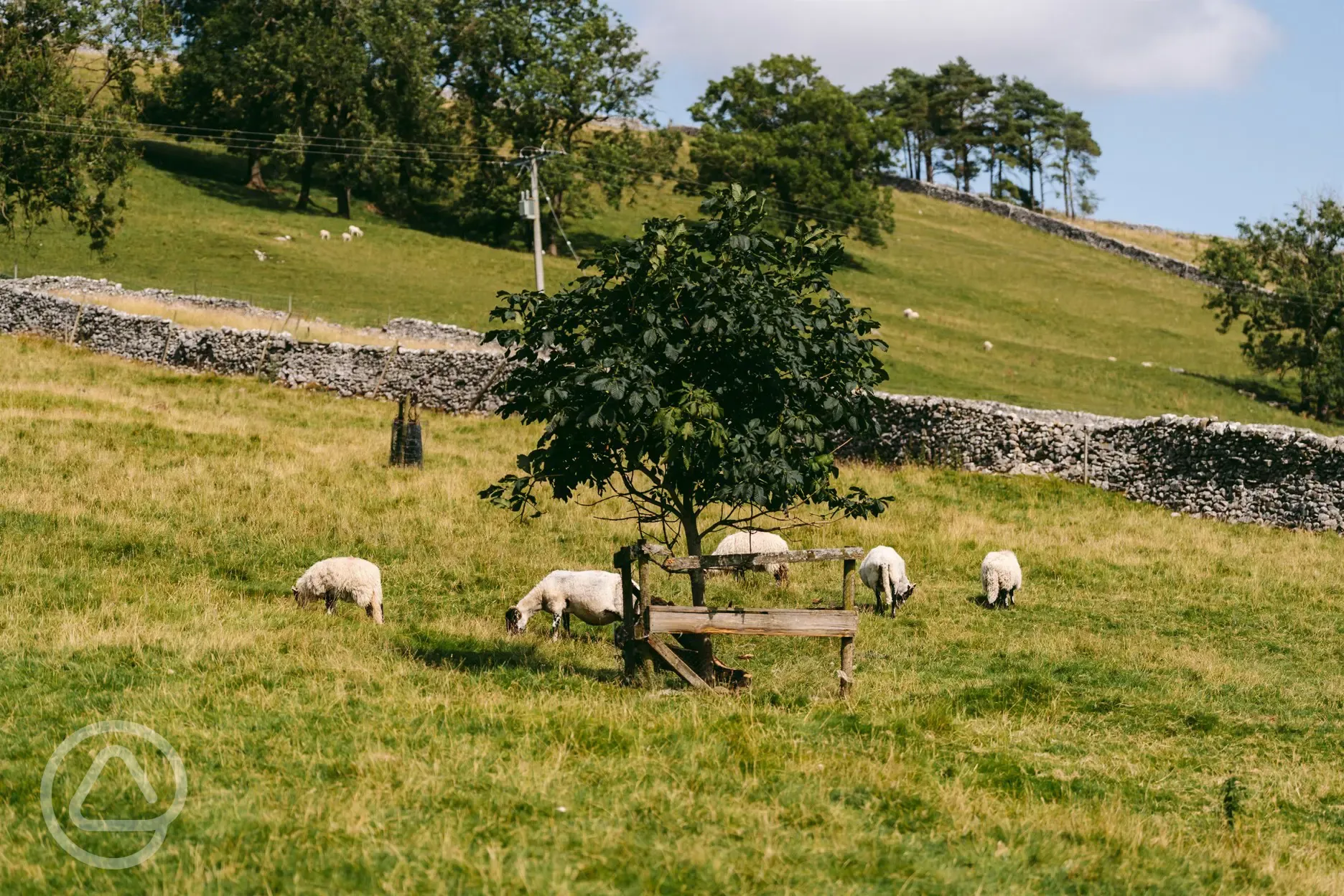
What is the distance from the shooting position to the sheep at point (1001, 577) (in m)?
17.4

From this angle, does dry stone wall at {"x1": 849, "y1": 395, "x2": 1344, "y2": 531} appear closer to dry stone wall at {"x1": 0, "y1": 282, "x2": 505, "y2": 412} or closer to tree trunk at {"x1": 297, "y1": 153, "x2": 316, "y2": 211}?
dry stone wall at {"x1": 0, "y1": 282, "x2": 505, "y2": 412}

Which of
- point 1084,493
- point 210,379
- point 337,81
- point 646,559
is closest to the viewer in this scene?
point 646,559

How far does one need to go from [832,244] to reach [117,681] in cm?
786

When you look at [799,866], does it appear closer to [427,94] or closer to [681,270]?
[681,270]

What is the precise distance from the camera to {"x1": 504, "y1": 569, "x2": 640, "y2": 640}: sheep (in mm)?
14680

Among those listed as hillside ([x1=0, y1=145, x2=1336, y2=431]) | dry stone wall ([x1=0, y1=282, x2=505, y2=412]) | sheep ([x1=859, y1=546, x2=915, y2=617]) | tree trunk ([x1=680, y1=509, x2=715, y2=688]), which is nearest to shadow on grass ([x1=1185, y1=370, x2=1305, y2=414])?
hillside ([x1=0, y1=145, x2=1336, y2=431])

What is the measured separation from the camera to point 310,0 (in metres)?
58.8

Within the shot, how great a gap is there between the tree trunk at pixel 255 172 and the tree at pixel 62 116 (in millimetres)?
14107

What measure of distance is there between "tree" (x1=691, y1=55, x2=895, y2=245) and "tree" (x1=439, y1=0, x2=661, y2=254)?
5.71 metres

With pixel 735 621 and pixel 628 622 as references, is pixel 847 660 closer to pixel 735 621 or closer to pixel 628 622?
pixel 735 621

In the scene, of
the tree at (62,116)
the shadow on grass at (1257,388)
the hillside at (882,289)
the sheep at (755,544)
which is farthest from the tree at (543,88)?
the sheep at (755,544)

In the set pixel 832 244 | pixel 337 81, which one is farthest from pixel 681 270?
pixel 337 81

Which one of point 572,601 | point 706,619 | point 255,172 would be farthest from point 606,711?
point 255,172

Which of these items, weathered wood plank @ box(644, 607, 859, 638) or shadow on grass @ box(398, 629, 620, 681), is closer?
weathered wood plank @ box(644, 607, 859, 638)
